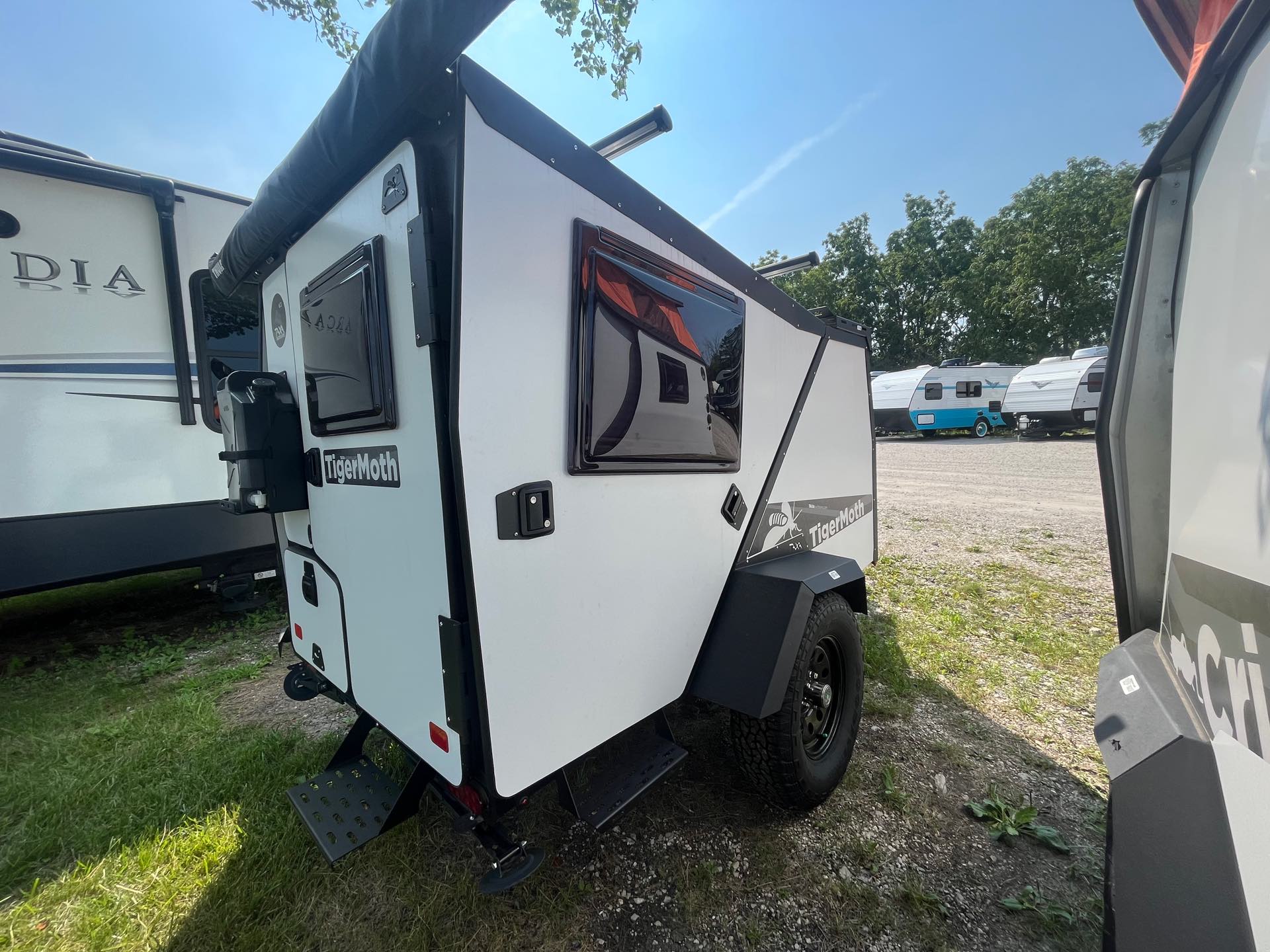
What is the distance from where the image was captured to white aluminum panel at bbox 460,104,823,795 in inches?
52.1

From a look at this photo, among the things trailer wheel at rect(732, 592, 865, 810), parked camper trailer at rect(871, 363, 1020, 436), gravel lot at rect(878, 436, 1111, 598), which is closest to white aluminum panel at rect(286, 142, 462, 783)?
trailer wheel at rect(732, 592, 865, 810)

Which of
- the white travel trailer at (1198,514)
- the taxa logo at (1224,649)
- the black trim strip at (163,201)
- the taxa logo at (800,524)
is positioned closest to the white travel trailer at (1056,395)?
the taxa logo at (800,524)

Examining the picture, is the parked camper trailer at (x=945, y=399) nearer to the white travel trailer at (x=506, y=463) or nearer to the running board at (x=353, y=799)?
the white travel trailer at (x=506, y=463)

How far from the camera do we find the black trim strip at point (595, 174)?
1302 mm

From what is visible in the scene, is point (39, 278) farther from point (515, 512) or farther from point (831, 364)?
point (831, 364)

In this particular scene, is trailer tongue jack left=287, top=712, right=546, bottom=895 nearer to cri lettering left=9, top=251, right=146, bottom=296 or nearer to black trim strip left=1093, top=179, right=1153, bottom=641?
black trim strip left=1093, top=179, right=1153, bottom=641

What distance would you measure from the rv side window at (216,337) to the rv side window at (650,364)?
3.13 meters

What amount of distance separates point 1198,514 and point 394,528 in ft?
7.34

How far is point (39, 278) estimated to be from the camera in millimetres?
3129

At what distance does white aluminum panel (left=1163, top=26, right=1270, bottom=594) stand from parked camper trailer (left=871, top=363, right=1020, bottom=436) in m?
19.4

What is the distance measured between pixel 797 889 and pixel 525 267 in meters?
2.22

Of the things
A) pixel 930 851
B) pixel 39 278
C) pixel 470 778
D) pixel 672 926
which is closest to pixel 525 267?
pixel 470 778

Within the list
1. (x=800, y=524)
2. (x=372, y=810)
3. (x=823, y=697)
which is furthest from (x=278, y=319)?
(x=823, y=697)

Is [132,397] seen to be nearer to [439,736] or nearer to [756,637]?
[439,736]
